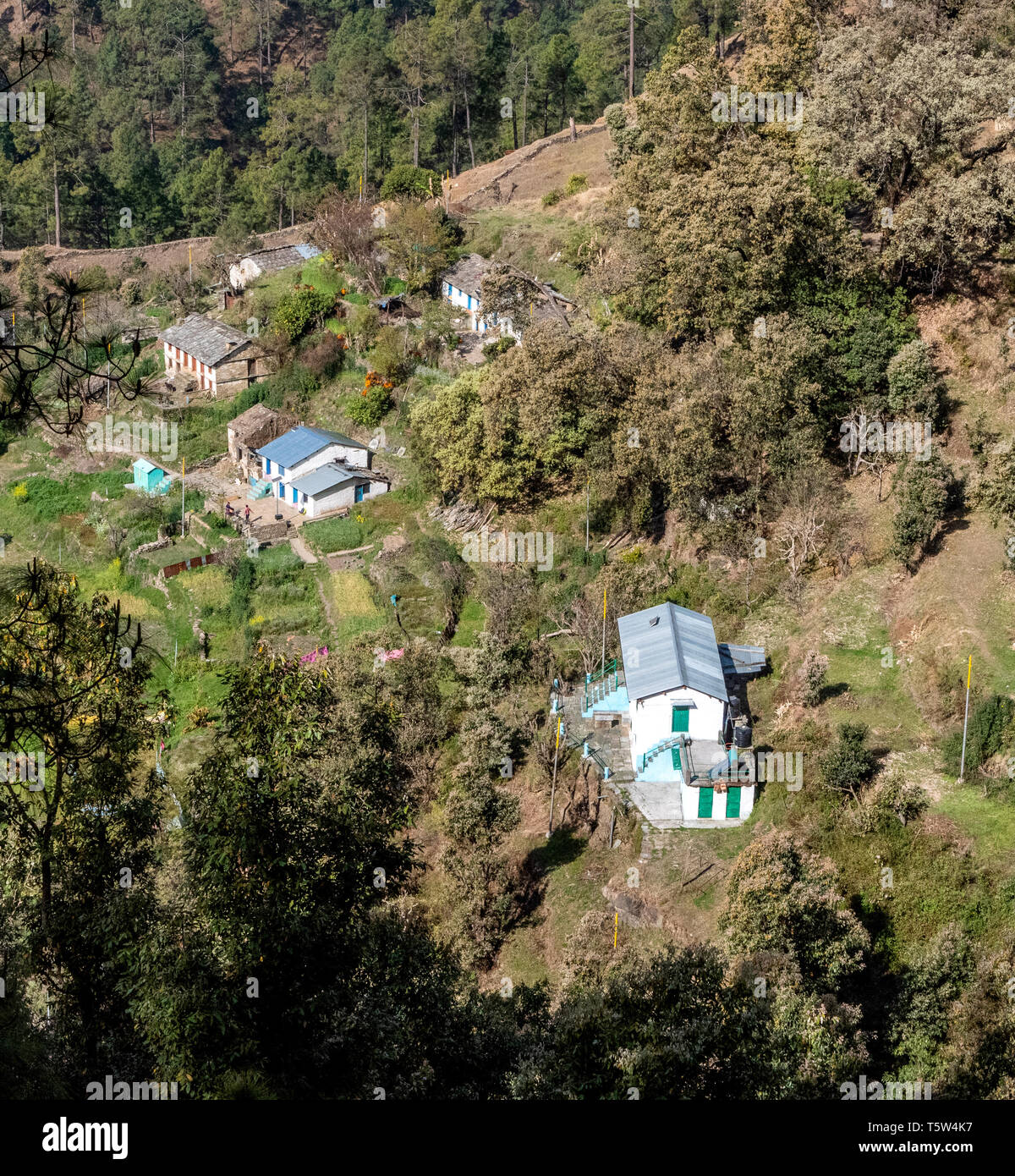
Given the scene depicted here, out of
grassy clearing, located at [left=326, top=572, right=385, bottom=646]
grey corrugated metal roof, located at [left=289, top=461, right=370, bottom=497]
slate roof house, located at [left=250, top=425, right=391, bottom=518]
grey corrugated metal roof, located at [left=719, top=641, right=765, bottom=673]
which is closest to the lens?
grey corrugated metal roof, located at [left=719, top=641, right=765, bottom=673]

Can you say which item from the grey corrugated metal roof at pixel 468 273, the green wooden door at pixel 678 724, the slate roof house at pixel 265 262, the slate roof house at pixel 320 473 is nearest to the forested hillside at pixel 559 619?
the green wooden door at pixel 678 724

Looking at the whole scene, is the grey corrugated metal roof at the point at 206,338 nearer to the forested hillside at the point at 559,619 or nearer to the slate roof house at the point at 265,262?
the forested hillside at the point at 559,619

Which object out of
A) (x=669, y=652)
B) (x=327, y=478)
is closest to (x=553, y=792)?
(x=669, y=652)

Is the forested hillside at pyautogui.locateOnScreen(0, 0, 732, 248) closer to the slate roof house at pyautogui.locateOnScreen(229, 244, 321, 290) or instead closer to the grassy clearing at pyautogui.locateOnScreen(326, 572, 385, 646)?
the slate roof house at pyautogui.locateOnScreen(229, 244, 321, 290)

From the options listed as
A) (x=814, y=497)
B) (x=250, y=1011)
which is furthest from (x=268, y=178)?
(x=250, y=1011)

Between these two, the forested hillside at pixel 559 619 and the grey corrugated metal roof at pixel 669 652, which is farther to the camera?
the grey corrugated metal roof at pixel 669 652

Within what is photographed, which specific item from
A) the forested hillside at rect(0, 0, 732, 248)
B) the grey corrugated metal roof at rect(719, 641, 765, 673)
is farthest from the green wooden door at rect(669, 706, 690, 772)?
the forested hillside at rect(0, 0, 732, 248)

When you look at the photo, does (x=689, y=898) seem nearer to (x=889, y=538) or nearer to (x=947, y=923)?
(x=947, y=923)

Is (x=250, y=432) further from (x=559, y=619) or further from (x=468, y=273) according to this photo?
(x=559, y=619)
